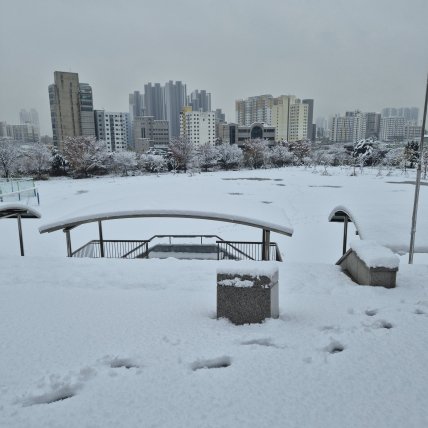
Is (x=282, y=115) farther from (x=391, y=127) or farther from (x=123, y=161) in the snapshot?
(x=123, y=161)

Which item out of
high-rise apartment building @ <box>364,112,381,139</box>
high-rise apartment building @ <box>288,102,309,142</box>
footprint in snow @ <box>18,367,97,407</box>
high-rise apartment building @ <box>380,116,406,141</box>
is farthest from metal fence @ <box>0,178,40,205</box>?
high-rise apartment building @ <box>380,116,406,141</box>

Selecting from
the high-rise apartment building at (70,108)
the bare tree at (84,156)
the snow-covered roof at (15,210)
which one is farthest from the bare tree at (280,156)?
the high-rise apartment building at (70,108)

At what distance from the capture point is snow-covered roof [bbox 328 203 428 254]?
335 inches

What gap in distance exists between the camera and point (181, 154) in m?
57.8

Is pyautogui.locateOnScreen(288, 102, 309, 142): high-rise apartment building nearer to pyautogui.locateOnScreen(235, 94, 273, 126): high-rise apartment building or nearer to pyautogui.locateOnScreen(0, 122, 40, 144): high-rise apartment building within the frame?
pyautogui.locateOnScreen(235, 94, 273, 126): high-rise apartment building

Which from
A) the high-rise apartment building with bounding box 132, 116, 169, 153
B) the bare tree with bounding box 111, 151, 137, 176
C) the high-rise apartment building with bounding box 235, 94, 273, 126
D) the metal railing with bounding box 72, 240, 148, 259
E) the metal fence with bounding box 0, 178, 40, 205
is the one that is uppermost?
the high-rise apartment building with bounding box 235, 94, 273, 126

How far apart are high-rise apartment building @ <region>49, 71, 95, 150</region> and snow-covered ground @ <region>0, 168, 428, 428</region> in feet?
319

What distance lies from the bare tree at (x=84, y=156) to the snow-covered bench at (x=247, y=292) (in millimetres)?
49877

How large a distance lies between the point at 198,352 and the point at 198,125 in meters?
110

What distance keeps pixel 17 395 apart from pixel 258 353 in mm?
2763

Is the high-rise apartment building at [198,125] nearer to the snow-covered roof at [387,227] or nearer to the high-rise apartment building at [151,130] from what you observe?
the high-rise apartment building at [151,130]

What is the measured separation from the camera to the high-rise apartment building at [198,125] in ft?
357

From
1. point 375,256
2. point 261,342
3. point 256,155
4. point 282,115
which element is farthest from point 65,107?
point 261,342

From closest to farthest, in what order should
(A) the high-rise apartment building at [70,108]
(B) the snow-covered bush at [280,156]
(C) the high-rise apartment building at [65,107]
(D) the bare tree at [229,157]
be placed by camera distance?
1. (D) the bare tree at [229,157]
2. (B) the snow-covered bush at [280,156]
3. (C) the high-rise apartment building at [65,107]
4. (A) the high-rise apartment building at [70,108]
